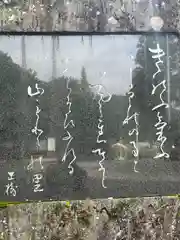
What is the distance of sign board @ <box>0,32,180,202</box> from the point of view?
3.61 m

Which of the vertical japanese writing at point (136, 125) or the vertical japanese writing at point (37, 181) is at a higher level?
the vertical japanese writing at point (136, 125)

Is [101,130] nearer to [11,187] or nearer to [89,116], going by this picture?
[89,116]

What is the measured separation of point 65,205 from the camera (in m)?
3.65

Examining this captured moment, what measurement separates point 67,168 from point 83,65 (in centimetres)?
103

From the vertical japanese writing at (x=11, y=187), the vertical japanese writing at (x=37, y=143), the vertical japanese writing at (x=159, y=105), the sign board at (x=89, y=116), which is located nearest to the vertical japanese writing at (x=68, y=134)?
the sign board at (x=89, y=116)

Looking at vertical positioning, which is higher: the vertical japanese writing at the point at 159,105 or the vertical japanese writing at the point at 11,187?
the vertical japanese writing at the point at 159,105

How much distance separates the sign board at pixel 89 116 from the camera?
361cm

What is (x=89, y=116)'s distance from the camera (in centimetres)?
369

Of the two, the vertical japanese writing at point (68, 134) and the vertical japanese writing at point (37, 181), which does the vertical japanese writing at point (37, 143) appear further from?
the vertical japanese writing at point (68, 134)

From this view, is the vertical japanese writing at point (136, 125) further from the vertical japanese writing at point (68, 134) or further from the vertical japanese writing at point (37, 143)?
the vertical japanese writing at point (37, 143)

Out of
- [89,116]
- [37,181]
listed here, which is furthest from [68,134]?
[37,181]

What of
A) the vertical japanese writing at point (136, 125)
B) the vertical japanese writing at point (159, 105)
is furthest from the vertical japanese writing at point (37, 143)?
the vertical japanese writing at point (159, 105)

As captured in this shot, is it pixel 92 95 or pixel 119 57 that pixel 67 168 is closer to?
pixel 92 95

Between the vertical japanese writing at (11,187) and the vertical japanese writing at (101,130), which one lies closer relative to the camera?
the vertical japanese writing at (11,187)
